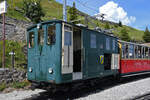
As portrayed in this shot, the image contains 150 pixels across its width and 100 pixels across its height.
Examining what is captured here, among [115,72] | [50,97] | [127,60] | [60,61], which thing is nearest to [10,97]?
[50,97]

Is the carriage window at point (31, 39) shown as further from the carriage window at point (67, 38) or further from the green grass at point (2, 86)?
the green grass at point (2, 86)

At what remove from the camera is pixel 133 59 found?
1299 centimetres

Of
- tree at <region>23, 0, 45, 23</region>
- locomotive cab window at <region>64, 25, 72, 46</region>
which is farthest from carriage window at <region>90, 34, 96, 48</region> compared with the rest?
tree at <region>23, 0, 45, 23</region>

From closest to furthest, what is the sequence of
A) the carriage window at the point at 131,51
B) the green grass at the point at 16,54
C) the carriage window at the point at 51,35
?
the carriage window at the point at 51,35
the green grass at the point at 16,54
the carriage window at the point at 131,51

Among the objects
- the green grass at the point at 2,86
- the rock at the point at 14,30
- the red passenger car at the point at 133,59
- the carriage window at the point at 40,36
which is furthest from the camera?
the rock at the point at 14,30

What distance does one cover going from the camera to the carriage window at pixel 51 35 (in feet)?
22.9

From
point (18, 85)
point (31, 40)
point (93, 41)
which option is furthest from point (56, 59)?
point (18, 85)

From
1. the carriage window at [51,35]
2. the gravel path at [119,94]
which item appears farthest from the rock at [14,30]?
the gravel path at [119,94]

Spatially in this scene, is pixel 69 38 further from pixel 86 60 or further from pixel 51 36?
pixel 86 60

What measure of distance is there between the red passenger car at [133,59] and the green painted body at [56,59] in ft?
9.46

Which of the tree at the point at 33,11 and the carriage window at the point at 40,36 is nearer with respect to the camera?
the carriage window at the point at 40,36

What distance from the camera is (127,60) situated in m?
12.2

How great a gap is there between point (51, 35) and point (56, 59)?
42.7 inches

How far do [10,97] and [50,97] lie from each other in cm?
177
